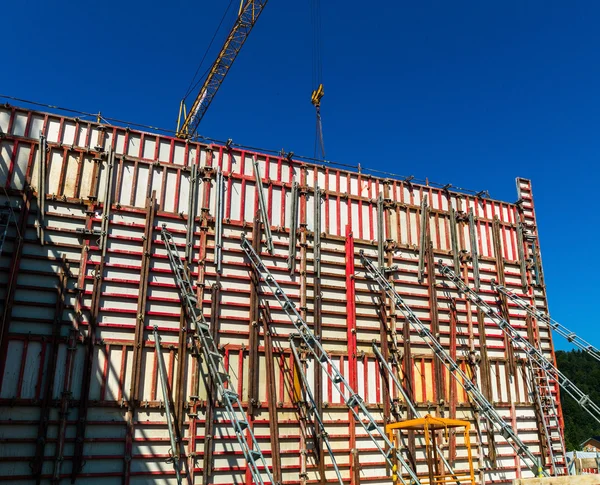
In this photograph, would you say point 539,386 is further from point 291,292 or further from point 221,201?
point 221,201

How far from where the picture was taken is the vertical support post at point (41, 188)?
15539mm

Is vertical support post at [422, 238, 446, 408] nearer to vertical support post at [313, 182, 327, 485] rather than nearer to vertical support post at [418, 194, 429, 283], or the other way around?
vertical support post at [418, 194, 429, 283]

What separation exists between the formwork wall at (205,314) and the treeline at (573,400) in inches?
2857

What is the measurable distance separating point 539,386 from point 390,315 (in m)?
7.18

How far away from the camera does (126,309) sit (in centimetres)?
1577

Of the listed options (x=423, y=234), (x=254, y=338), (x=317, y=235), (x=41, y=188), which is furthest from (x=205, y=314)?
(x=423, y=234)

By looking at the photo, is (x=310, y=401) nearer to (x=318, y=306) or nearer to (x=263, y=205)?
(x=318, y=306)

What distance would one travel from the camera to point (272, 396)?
54.1 ft

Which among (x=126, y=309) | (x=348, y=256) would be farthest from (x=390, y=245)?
(x=126, y=309)

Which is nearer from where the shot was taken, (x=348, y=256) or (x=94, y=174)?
(x=94, y=174)

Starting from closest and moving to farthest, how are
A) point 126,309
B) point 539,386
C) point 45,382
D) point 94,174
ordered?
point 45,382 < point 126,309 < point 94,174 < point 539,386

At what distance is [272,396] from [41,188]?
957 centimetres

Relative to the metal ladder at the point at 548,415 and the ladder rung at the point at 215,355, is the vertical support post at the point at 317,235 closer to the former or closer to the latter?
the ladder rung at the point at 215,355

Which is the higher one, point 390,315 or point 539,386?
point 390,315
